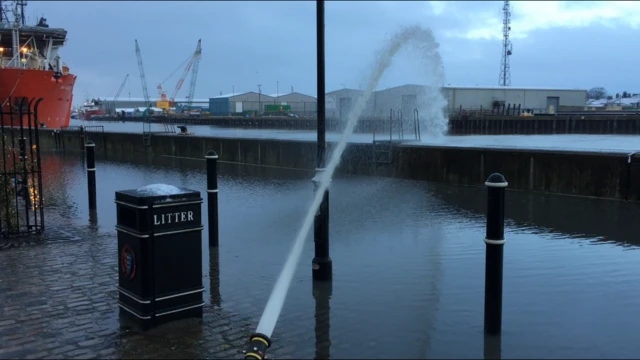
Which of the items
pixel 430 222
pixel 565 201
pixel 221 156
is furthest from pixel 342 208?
pixel 221 156

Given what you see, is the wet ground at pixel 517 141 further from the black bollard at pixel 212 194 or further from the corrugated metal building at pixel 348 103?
the black bollard at pixel 212 194

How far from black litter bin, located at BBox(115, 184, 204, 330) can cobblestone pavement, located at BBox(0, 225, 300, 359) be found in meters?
0.18

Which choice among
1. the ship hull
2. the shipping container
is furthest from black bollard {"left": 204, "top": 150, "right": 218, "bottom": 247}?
the shipping container

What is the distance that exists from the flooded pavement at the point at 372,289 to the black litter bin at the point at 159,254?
195 millimetres

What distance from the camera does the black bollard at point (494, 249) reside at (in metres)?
4.60

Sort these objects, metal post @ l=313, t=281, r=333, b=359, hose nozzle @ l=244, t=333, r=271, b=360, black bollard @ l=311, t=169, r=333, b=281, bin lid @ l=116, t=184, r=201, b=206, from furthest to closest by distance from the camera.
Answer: black bollard @ l=311, t=169, r=333, b=281
bin lid @ l=116, t=184, r=201, b=206
metal post @ l=313, t=281, r=333, b=359
hose nozzle @ l=244, t=333, r=271, b=360

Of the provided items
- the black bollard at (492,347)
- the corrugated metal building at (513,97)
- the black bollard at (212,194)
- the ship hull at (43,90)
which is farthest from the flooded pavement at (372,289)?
the corrugated metal building at (513,97)

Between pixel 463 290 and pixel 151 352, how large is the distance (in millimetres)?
3331

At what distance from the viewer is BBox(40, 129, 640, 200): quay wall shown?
12664 mm

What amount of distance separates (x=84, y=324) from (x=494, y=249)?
3.65 meters

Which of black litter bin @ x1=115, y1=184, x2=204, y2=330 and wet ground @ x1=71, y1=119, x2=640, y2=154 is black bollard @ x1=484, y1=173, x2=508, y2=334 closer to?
black litter bin @ x1=115, y1=184, x2=204, y2=330

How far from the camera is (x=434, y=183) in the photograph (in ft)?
52.3

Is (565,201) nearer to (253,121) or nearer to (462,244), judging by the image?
(462,244)

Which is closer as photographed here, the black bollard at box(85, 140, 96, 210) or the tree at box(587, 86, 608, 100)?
the black bollard at box(85, 140, 96, 210)
